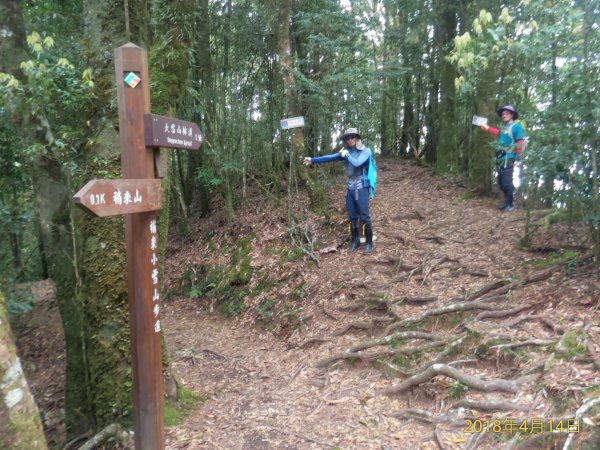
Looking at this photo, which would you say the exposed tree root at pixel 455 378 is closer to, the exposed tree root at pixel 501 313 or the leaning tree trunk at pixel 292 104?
the exposed tree root at pixel 501 313

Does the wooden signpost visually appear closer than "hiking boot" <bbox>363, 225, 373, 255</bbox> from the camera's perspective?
Yes

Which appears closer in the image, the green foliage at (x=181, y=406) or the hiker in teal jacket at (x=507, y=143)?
the green foliage at (x=181, y=406)

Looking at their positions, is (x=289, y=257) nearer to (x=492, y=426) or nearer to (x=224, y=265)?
(x=224, y=265)

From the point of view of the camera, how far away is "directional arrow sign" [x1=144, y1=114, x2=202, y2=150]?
10.5 ft

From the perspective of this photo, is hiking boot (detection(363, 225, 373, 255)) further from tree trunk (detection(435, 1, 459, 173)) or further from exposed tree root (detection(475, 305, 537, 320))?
tree trunk (detection(435, 1, 459, 173))

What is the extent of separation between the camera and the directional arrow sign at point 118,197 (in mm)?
2523

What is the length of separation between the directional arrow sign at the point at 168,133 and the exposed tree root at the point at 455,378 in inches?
131

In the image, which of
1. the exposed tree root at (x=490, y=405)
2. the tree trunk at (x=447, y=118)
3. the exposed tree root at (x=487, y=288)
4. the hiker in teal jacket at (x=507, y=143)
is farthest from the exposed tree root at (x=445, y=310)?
the tree trunk at (x=447, y=118)

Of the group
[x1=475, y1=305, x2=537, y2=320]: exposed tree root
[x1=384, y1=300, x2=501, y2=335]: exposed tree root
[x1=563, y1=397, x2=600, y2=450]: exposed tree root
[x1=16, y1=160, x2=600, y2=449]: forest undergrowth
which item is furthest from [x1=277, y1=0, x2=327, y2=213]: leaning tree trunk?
[x1=563, y1=397, x2=600, y2=450]: exposed tree root

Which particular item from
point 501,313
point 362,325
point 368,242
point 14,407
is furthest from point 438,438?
point 368,242

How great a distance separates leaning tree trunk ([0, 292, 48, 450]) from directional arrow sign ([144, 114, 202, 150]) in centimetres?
147

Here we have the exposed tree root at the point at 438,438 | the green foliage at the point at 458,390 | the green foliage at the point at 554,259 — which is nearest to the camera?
the exposed tree root at the point at 438,438

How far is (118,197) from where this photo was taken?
281 centimetres

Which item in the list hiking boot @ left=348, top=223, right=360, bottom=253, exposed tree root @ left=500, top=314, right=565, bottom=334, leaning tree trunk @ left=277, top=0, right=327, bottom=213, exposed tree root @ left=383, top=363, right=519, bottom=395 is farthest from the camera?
leaning tree trunk @ left=277, top=0, right=327, bottom=213
